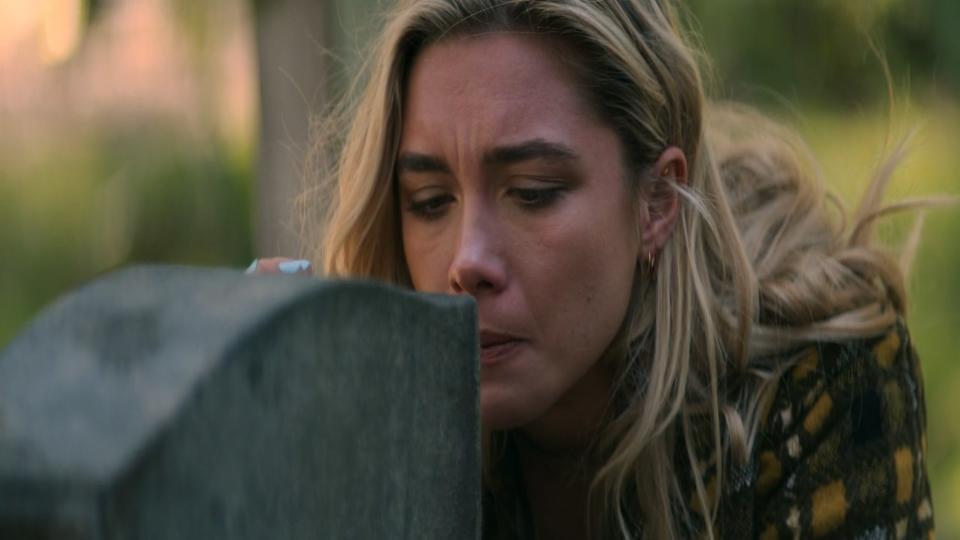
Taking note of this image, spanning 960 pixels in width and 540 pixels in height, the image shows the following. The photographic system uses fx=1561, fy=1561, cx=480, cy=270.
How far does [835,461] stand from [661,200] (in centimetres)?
36

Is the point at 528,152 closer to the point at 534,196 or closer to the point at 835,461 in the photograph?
the point at 534,196

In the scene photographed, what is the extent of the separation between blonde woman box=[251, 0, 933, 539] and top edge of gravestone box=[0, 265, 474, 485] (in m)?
0.62

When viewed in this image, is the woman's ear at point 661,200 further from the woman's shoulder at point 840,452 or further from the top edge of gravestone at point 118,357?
the top edge of gravestone at point 118,357

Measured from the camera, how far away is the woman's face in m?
1.59

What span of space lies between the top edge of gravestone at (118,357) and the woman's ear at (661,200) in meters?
0.86

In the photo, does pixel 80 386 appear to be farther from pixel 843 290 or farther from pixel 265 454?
pixel 843 290

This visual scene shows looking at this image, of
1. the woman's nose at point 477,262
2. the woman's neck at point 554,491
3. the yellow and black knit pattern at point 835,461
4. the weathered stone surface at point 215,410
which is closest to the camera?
the weathered stone surface at point 215,410

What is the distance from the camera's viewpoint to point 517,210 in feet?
5.29

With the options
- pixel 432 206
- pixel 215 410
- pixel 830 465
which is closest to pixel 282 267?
pixel 432 206

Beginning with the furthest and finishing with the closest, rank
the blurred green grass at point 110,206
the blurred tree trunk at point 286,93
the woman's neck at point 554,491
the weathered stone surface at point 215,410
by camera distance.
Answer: the blurred green grass at point 110,206 < the blurred tree trunk at point 286,93 < the woman's neck at point 554,491 < the weathered stone surface at point 215,410

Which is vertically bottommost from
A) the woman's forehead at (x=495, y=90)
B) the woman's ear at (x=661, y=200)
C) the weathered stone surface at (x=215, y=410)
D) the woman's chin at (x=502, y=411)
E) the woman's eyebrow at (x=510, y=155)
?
the woman's chin at (x=502, y=411)

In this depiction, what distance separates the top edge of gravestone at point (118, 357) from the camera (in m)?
0.80

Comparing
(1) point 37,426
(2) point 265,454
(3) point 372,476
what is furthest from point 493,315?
(1) point 37,426

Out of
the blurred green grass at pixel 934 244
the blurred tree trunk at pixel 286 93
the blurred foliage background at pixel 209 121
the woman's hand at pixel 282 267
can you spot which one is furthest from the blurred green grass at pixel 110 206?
the woman's hand at pixel 282 267
